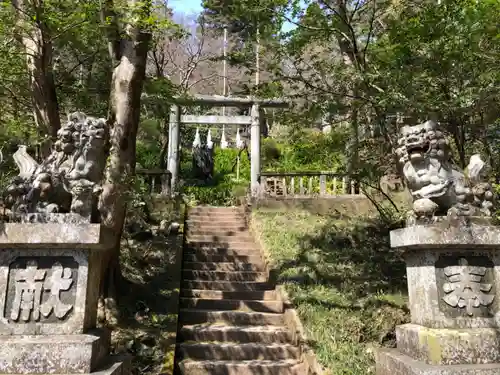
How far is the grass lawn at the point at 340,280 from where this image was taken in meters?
5.18

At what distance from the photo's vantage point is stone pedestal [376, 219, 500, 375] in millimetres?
3305

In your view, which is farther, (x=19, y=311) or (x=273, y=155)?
(x=273, y=155)

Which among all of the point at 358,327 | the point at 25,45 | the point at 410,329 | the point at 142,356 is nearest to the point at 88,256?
the point at 142,356

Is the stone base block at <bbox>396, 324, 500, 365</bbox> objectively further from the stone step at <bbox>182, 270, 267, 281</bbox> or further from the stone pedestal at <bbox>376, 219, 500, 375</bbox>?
the stone step at <bbox>182, 270, 267, 281</bbox>

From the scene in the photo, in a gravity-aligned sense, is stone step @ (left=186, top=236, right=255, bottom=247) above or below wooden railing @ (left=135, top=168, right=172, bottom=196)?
below

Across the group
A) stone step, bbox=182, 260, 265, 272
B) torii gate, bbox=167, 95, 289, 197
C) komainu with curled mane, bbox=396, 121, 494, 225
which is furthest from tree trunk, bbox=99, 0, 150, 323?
torii gate, bbox=167, 95, 289, 197

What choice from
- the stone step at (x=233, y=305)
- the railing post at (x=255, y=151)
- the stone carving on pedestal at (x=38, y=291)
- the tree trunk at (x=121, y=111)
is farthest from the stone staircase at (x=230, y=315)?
the railing post at (x=255, y=151)

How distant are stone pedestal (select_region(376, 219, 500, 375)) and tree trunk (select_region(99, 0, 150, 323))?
11.5ft

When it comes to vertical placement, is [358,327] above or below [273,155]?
below

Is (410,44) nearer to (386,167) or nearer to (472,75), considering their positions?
(472,75)

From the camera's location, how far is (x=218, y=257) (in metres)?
8.63

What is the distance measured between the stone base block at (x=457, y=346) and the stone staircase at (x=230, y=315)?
2.13 m

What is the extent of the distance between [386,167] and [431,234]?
12.0 ft

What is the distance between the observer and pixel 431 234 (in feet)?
11.3
